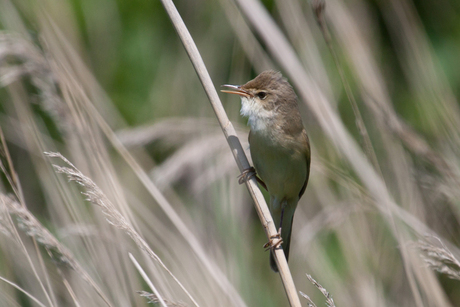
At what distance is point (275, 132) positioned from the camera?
2.70 meters

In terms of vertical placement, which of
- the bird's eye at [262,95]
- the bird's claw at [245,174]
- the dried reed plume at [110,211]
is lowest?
the dried reed plume at [110,211]

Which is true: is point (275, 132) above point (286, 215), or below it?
above

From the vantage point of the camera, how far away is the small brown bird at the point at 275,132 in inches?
105

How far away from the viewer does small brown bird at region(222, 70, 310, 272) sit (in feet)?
8.77

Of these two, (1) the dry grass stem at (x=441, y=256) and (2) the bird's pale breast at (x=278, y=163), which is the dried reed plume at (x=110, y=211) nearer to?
(1) the dry grass stem at (x=441, y=256)

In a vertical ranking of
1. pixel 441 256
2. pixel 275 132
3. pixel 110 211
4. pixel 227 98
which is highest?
pixel 227 98

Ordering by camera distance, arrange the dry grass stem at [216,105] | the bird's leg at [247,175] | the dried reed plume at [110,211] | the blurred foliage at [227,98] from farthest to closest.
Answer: the blurred foliage at [227,98], the bird's leg at [247,175], the dry grass stem at [216,105], the dried reed plume at [110,211]

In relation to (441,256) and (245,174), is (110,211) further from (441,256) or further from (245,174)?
(441,256)

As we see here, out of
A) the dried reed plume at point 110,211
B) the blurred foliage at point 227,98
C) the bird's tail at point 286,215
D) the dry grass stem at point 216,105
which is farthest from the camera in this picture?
the bird's tail at point 286,215

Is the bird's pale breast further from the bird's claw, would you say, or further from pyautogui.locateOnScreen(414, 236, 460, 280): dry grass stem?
pyautogui.locateOnScreen(414, 236, 460, 280): dry grass stem

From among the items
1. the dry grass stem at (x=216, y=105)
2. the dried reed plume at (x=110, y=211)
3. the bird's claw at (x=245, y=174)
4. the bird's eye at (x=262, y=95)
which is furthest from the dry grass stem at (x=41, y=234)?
the bird's eye at (x=262, y=95)

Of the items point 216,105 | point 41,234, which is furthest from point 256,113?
point 41,234

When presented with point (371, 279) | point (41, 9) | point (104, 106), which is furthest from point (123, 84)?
point (371, 279)

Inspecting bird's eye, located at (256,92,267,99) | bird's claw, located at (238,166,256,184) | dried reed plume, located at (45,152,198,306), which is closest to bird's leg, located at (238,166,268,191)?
bird's claw, located at (238,166,256,184)
